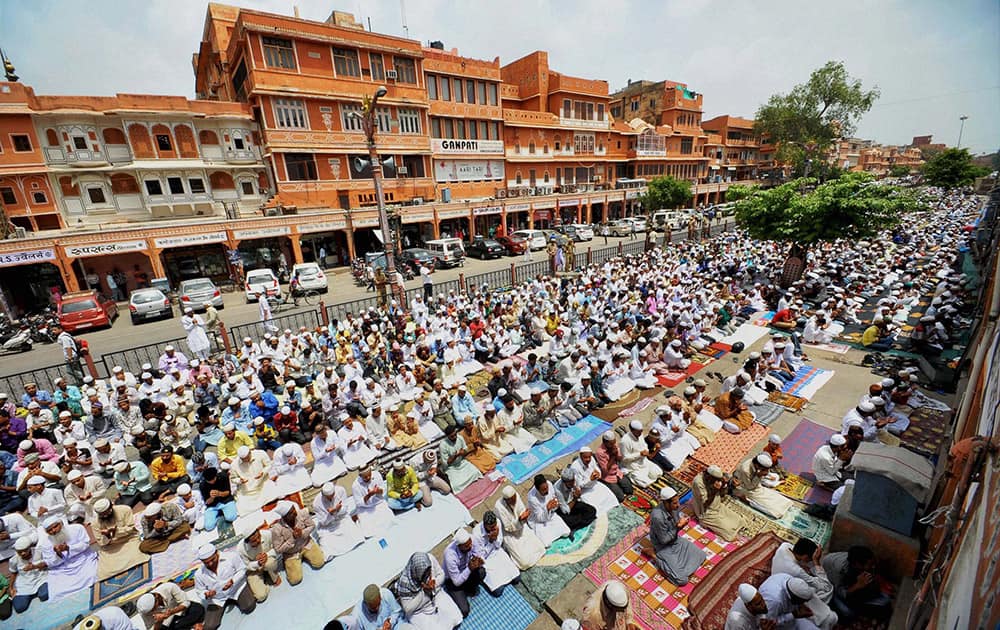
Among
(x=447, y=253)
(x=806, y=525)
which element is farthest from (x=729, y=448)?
(x=447, y=253)

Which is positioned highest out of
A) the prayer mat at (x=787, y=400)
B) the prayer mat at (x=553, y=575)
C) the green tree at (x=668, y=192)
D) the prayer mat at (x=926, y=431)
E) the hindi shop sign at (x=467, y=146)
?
the hindi shop sign at (x=467, y=146)

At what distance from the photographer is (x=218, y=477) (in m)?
6.07

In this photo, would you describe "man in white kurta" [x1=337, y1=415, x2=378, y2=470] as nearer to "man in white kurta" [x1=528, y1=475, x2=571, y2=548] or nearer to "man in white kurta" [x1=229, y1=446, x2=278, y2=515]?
"man in white kurta" [x1=229, y1=446, x2=278, y2=515]

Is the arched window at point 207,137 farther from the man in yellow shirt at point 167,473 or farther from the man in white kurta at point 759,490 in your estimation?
the man in white kurta at point 759,490

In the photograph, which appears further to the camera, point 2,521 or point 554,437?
point 554,437

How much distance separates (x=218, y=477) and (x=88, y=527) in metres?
1.71

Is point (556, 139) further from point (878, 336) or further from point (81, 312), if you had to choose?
point (81, 312)

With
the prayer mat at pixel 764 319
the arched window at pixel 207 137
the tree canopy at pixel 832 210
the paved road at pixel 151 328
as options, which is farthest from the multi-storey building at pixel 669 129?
the arched window at pixel 207 137

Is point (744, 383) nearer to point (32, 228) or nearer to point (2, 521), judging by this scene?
point (2, 521)

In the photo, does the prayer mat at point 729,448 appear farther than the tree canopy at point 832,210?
No

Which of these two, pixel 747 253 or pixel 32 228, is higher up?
pixel 32 228

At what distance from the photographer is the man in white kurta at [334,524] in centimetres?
519

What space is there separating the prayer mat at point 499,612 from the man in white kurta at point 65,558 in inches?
184

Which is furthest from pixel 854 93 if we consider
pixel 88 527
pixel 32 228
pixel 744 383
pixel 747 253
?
pixel 32 228
